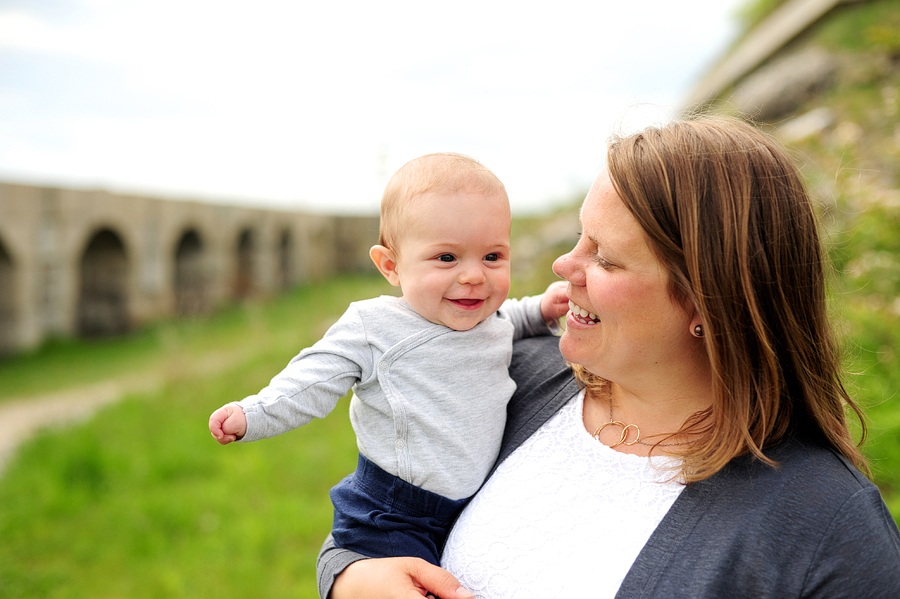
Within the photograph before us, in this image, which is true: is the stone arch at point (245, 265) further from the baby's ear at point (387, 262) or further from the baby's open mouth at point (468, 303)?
the baby's open mouth at point (468, 303)

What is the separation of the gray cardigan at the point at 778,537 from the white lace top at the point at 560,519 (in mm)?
59

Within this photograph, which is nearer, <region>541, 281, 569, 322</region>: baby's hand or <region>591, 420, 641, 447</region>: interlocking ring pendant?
<region>591, 420, 641, 447</region>: interlocking ring pendant

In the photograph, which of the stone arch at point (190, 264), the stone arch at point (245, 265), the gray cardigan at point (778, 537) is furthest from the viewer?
the stone arch at point (245, 265)

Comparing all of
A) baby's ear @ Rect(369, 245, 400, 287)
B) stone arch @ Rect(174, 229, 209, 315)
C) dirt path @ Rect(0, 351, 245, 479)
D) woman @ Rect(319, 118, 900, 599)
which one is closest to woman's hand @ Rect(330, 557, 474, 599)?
woman @ Rect(319, 118, 900, 599)

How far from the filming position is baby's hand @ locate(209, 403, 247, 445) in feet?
4.68

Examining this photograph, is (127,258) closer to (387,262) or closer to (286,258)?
(286,258)

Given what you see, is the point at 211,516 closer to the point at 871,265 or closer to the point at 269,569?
the point at 269,569

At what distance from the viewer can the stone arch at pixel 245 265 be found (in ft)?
53.4

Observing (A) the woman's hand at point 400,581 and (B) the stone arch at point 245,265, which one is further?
(B) the stone arch at point 245,265

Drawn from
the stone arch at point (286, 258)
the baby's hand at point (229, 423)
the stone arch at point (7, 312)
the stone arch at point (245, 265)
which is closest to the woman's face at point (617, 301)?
the baby's hand at point (229, 423)

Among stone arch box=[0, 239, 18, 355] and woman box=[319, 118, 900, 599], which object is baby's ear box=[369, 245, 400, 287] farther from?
stone arch box=[0, 239, 18, 355]

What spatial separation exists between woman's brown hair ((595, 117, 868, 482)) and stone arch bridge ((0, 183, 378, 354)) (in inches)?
406

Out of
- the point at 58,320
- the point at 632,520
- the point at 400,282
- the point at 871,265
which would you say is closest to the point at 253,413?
the point at 400,282

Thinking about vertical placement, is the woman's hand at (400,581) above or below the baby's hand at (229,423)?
below
